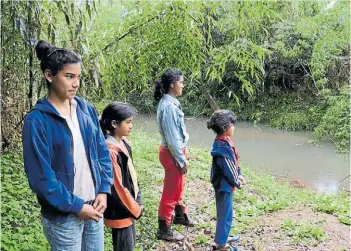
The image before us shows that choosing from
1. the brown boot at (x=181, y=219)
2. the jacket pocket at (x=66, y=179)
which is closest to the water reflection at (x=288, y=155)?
the brown boot at (x=181, y=219)

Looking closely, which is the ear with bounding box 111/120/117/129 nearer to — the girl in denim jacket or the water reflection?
the girl in denim jacket

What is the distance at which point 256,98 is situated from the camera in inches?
652

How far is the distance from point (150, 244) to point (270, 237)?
3.57 feet

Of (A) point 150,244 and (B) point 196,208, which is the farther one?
(B) point 196,208

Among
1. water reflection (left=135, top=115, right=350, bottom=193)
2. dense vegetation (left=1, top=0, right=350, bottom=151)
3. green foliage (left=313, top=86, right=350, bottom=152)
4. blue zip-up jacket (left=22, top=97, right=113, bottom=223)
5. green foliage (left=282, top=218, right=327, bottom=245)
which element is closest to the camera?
blue zip-up jacket (left=22, top=97, right=113, bottom=223)

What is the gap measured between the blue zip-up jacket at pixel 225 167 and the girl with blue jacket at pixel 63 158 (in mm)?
1246

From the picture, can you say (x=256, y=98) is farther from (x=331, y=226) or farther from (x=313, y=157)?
(x=331, y=226)

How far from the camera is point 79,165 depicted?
5.32ft

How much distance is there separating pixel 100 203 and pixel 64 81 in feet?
1.83

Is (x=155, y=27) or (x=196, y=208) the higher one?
(x=155, y=27)

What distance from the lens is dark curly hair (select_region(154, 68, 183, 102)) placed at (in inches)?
117

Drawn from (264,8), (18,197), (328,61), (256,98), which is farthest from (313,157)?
(18,197)

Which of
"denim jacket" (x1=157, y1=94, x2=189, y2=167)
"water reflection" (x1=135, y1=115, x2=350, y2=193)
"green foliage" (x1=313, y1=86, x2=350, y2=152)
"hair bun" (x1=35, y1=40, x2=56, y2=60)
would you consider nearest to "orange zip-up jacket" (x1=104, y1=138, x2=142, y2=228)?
"hair bun" (x1=35, y1=40, x2=56, y2=60)

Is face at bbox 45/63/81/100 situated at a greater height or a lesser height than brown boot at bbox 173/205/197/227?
→ greater
